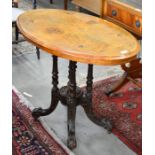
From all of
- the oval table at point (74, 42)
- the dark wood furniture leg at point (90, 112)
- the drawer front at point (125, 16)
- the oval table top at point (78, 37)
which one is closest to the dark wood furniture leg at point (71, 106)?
the oval table at point (74, 42)

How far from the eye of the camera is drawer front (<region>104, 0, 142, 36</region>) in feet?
6.88

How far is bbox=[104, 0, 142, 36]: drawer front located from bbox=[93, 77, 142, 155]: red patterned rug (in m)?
0.60

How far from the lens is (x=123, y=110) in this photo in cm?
226

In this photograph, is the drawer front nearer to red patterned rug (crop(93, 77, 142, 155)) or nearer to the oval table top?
the oval table top

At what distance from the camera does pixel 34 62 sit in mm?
3020

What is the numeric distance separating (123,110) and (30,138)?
0.79m

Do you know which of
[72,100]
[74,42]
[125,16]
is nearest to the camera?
[74,42]

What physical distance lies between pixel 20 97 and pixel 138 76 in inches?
39.8

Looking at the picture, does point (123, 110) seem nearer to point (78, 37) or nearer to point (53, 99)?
point (53, 99)

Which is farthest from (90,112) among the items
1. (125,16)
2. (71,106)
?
(125,16)
